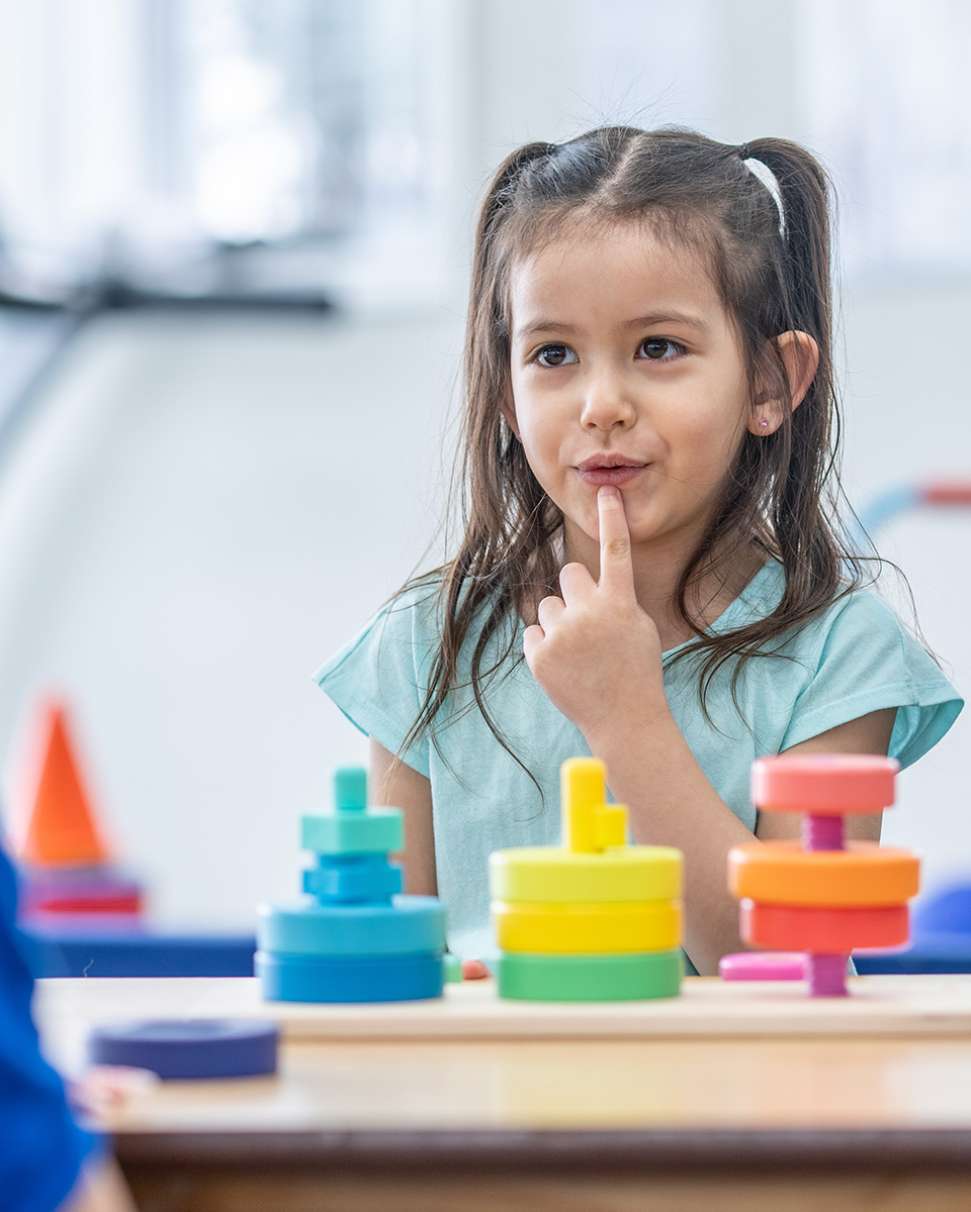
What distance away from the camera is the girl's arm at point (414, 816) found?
1273 mm

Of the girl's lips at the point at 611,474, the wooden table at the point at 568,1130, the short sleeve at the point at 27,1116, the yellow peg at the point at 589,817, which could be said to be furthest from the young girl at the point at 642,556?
the short sleeve at the point at 27,1116

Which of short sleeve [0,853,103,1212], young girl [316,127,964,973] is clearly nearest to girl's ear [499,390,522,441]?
young girl [316,127,964,973]

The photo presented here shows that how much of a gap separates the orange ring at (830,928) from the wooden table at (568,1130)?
0.07 m

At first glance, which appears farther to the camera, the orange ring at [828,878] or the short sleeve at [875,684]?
the short sleeve at [875,684]

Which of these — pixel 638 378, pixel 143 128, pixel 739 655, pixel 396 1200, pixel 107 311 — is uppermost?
pixel 143 128

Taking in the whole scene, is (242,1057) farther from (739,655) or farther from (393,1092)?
(739,655)

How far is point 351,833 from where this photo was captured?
823 millimetres

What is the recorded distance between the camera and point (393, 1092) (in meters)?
0.67

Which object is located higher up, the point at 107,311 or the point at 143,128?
the point at 143,128

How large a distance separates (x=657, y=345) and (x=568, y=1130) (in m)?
0.67

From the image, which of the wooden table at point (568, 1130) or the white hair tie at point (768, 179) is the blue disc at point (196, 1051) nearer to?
the wooden table at point (568, 1130)

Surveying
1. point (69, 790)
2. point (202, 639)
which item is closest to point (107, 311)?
point (202, 639)

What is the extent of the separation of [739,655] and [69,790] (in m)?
2.20

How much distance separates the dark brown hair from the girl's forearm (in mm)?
140
